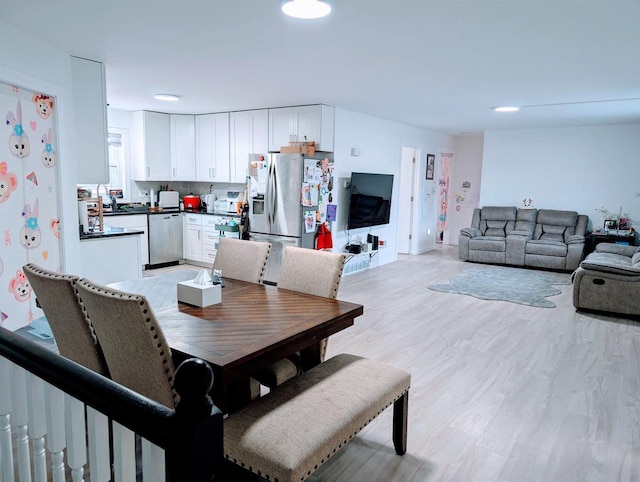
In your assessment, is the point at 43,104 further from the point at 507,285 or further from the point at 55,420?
the point at 507,285

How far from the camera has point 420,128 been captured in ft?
27.4

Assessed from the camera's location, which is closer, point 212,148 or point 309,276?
point 309,276

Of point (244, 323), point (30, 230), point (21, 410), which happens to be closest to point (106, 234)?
point (30, 230)

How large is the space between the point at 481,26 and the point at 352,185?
3680mm

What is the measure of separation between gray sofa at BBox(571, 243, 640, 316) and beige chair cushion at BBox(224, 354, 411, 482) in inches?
143

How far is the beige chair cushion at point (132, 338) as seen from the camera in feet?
5.53

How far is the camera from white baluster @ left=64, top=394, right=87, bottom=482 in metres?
1.14

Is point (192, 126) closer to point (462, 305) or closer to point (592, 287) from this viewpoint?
point (462, 305)

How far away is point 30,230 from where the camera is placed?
3320 mm

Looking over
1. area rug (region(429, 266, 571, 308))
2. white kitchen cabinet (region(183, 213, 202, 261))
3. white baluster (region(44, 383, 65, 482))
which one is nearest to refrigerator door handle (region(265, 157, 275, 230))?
white kitchen cabinet (region(183, 213, 202, 261))

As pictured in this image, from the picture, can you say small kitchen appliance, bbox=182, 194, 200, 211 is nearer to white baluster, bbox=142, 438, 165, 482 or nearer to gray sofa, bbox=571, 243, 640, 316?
gray sofa, bbox=571, 243, 640, 316

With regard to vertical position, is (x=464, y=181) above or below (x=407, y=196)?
above

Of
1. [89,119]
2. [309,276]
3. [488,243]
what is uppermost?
[89,119]

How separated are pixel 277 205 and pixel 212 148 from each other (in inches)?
78.4
